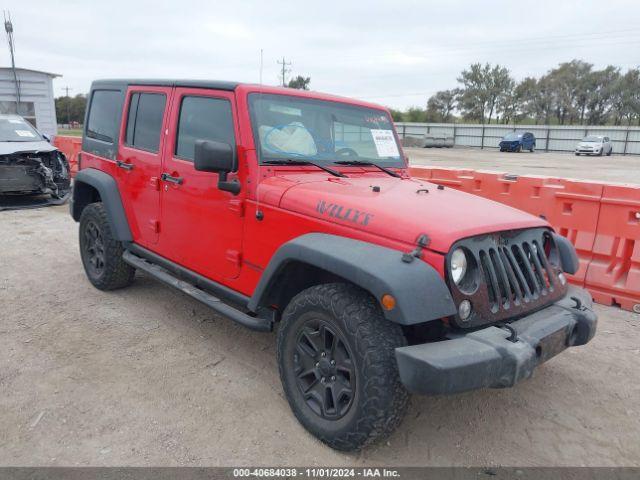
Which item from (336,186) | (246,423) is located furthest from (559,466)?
(336,186)

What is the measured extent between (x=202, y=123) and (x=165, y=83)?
26.9 inches

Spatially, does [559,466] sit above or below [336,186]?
below

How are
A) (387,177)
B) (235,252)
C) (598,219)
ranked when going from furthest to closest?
(598,219), (387,177), (235,252)

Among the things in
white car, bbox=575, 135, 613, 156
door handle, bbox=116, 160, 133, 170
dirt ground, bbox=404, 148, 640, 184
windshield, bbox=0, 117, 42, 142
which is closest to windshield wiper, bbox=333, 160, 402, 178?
door handle, bbox=116, 160, 133, 170

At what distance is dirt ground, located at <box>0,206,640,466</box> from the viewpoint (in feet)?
8.61

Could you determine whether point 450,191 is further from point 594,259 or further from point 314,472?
point 594,259

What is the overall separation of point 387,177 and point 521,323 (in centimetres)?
150

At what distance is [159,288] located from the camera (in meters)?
5.02

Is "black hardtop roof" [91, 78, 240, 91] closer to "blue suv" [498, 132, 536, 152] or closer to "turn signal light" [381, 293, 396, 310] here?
"turn signal light" [381, 293, 396, 310]

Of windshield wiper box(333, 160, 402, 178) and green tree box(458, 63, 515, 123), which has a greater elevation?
green tree box(458, 63, 515, 123)

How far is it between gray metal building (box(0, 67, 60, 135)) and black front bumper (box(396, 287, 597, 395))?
20.0 m

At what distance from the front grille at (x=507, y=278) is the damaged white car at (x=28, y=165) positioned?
339 inches

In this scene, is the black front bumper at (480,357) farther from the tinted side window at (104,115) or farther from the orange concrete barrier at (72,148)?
the orange concrete barrier at (72,148)

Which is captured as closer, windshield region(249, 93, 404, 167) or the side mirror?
the side mirror
